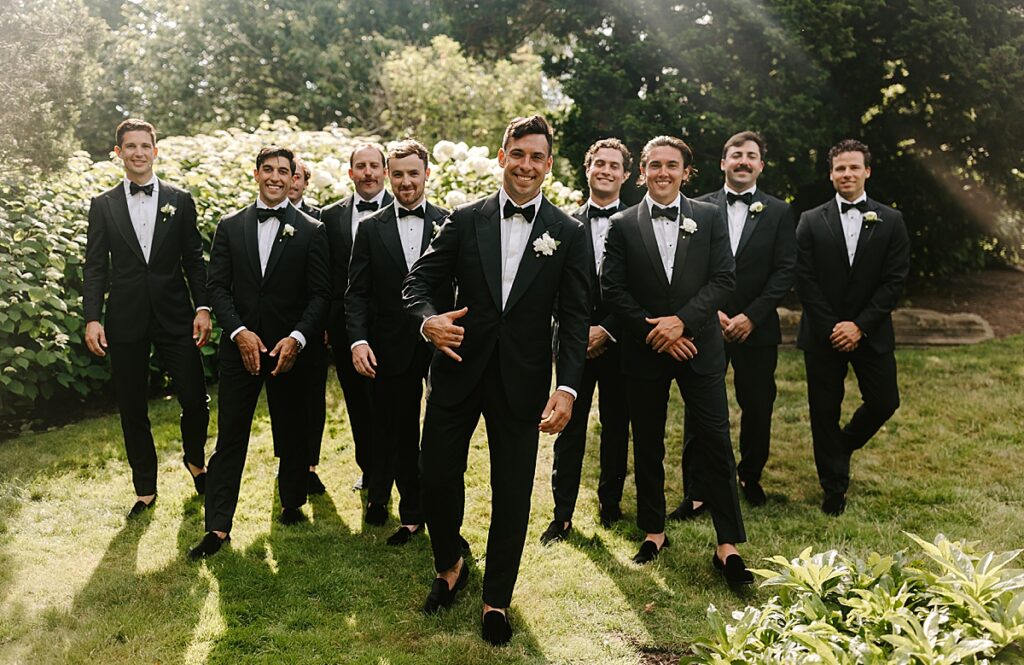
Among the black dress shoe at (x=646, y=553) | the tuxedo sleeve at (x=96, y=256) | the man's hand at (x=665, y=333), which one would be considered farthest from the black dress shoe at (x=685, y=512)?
the tuxedo sleeve at (x=96, y=256)

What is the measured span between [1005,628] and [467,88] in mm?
16659

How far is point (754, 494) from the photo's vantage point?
564 cm

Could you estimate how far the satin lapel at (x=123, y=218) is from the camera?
5.14m

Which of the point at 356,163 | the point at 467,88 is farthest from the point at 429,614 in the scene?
the point at 467,88

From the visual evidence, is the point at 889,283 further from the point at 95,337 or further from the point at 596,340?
the point at 95,337

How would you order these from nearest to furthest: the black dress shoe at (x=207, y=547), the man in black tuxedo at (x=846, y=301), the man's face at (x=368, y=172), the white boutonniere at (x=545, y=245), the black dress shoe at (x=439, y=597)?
the white boutonniere at (x=545, y=245) < the black dress shoe at (x=439, y=597) < the black dress shoe at (x=207, y=547) < the man in black tuxedo at (x=846, y=301) < the man's face at (x=368, y=172)

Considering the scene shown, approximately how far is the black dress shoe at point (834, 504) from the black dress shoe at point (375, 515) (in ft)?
9.50

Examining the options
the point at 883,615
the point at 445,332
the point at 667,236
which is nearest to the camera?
the point at 883,615

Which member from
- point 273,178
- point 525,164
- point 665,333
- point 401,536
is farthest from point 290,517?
point 525,164

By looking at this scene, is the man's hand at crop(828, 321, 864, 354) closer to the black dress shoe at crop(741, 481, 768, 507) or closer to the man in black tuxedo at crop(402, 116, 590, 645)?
the black dress shoe at crop(741, 481, 768, 507)

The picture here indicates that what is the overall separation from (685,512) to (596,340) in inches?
52.7

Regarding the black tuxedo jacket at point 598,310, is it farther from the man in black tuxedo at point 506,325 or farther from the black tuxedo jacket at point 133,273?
the black tuxedo jacket at point 133,273

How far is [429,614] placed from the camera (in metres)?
4.05

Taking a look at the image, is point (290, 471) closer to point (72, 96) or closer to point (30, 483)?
point (30, 483)
